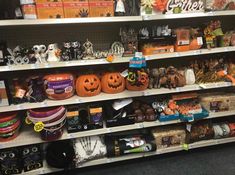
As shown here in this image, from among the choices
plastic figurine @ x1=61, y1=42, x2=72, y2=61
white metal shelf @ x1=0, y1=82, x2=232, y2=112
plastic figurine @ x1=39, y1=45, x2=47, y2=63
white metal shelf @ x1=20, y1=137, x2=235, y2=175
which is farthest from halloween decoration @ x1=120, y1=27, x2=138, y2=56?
white metal shelf @ x1=20, y1=137, x2=235, y2=175

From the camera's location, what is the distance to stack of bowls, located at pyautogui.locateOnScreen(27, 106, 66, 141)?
1.85 metres

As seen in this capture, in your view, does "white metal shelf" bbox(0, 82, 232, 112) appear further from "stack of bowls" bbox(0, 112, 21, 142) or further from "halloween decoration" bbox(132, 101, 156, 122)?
"halloween decoration" bbox(132, 101, 156, 122)

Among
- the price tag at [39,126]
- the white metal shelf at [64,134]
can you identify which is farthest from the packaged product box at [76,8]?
the white metal shelf at [64,134]

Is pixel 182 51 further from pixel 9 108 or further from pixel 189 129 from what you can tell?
pixel 9 108

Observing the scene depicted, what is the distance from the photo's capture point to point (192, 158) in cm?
234

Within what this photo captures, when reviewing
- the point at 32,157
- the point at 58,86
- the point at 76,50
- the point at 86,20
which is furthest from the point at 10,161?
the point at 86,20

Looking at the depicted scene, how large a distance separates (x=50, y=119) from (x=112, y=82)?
64cm

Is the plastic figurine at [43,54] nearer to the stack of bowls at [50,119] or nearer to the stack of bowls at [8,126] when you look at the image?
the stack of bowls at [50,119]

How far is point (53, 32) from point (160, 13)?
3.47 ft

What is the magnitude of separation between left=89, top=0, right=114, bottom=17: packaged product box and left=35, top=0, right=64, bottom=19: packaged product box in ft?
0.83

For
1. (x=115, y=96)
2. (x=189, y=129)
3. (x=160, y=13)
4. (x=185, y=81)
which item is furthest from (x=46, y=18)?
(x=189, y=129)

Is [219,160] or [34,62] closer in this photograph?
[34,62]

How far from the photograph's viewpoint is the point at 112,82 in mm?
2025

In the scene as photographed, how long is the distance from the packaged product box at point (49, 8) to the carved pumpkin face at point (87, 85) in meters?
0.58
